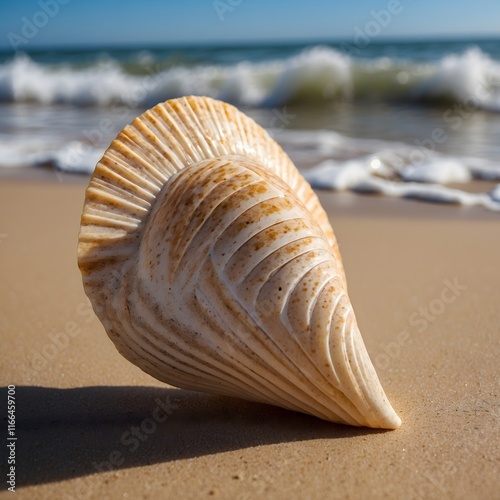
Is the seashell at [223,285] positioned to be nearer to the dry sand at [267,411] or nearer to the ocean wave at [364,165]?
the dry sand at [267,411]

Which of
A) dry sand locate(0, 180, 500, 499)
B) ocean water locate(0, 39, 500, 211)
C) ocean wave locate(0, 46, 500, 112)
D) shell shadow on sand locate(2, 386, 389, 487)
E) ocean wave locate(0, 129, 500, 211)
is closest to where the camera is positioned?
dry sand locate(0, 180, 500, 499)

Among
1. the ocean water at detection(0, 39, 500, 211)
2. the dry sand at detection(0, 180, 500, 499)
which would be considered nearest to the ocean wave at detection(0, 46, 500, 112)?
the ocean water at detection(0, 39, 500, 211)

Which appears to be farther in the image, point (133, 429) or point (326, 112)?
point (326, 112)

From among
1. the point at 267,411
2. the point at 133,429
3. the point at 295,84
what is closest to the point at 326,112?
the point at 295,84

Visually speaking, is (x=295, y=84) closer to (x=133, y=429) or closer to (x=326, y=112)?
(x=326, y=112)

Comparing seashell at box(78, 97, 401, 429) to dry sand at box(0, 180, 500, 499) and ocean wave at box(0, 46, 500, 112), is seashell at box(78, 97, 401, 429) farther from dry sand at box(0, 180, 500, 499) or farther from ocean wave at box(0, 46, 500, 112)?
ocean wave at box(0, 46, 500, 112)

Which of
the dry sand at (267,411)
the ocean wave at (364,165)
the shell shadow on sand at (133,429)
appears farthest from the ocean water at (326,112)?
the shell shadow on sand at (133,429)
